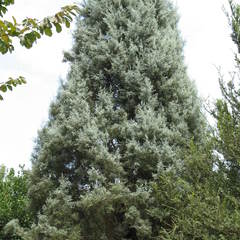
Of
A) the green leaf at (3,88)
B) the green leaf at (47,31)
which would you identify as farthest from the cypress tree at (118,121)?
the green leaf at (47,31)

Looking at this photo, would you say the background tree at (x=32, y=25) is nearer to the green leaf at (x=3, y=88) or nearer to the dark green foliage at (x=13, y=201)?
the green leaf at (x=3, y=88)

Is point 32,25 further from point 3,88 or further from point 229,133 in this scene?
point 229,133

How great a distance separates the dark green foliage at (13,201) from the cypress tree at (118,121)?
4556 millimetres

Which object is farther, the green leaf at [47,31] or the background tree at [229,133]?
the background tree at [229,133]

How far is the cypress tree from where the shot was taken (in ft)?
23.0

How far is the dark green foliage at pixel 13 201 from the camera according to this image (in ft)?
39.5

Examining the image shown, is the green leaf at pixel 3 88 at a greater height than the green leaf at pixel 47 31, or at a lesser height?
lesser

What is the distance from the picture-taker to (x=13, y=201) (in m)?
12.4

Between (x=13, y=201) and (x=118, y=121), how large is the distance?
6413 mm

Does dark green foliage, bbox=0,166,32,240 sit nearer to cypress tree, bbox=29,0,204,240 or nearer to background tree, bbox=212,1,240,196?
cypress tree, bbox=29,0,204,240

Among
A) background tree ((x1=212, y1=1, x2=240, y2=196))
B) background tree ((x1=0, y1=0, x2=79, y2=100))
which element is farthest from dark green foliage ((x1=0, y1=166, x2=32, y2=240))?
background tree ((x1=0, y1=0, x2=79, y2=100))

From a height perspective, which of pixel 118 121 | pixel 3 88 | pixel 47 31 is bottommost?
pixel 3 88

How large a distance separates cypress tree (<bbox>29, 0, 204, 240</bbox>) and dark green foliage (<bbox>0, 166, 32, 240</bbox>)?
4.56m

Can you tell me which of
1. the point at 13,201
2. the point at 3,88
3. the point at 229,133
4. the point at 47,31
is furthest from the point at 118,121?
the point at 13,201
